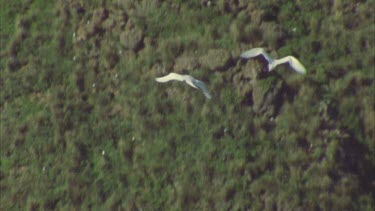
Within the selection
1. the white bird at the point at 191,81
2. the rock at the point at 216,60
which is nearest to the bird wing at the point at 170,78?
the white bird at the point at 191,81

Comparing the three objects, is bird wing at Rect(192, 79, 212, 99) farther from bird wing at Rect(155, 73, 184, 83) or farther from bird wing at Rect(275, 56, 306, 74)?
bird wing at Rect(275, 56, 306, 74)

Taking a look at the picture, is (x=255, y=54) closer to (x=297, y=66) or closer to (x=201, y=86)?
(x=297, y=66)

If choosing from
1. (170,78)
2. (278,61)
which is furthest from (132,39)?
(278,61)

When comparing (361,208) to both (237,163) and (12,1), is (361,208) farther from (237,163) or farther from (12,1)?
(12,1)

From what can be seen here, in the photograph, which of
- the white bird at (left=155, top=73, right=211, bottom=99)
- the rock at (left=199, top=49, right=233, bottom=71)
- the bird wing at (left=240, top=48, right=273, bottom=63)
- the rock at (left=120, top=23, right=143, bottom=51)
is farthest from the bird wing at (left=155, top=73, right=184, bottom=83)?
the bird wing at (left=240, top=48, right=273, bottom=63)

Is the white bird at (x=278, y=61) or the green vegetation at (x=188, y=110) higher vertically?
the white bird at (x=278, y=61)

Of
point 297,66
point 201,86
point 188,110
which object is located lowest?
point 188,110

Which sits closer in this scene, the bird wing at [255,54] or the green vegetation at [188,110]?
the green vegetation at [188,110]

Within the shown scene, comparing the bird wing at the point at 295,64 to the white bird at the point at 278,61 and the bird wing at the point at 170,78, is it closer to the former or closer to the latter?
the white bird at the point at 278,61
